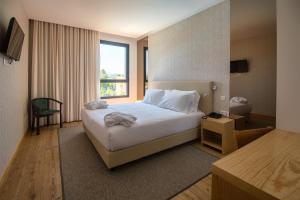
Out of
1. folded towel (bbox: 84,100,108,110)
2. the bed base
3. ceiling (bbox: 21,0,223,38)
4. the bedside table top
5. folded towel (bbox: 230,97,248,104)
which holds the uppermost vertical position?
ceiling (bbox: 21,0,223,38)

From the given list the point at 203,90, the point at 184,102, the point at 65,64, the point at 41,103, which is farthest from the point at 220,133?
the point at 65,64

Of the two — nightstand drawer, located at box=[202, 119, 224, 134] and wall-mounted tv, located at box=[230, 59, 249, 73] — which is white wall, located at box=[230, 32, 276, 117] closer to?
wall-mounted tv, located at box=[230, 59, 249, 73]

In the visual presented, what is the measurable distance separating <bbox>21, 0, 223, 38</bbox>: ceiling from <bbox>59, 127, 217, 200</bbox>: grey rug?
2.69 m

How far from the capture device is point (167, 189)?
5.60ft

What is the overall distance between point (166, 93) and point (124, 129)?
1882 mm

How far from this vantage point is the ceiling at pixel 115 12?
2.98 m

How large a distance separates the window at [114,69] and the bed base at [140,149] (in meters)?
3.02

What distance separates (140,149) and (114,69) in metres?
3.66

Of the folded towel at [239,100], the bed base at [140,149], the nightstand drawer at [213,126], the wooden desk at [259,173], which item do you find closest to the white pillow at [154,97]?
the bed base at [140,149]

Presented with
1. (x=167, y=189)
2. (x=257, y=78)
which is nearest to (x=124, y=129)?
(x=167, y=189)

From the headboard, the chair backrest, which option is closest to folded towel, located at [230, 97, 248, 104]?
the headboard

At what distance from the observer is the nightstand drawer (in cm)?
252

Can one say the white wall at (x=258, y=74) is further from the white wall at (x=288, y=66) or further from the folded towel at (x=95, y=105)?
the folded towel at (x=95, y=105)

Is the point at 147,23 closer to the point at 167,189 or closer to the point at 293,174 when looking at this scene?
the point at 167,189
